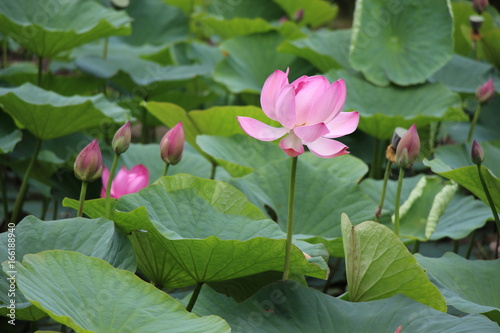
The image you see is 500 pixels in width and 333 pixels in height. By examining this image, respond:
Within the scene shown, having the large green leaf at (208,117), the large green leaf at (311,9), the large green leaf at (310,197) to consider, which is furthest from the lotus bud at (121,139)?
the large green leaf at (311,9)

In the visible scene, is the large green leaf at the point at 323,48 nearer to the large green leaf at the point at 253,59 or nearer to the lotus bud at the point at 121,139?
the large green leaf at the point at 253,59

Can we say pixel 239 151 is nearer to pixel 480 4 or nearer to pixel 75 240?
pixel 75 240

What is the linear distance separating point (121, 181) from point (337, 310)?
526 mm

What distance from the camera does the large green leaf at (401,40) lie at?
80.3 inches

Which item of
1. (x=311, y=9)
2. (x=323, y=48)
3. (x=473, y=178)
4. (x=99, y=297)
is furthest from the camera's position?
(x=311, y=9)

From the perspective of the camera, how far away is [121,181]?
1.20 meters

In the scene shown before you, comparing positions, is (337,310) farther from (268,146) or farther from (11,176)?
(11,176)

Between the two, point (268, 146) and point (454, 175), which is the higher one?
point (454, 175)

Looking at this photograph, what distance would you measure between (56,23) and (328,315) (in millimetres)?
1612

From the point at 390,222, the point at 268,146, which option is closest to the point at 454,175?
the point at 390,222

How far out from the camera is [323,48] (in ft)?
6.99

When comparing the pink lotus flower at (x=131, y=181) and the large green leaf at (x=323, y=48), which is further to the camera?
the large green leaf at (x=323, y=48)

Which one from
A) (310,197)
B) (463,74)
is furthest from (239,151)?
(463,74)

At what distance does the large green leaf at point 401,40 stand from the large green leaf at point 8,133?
1.07 meters
